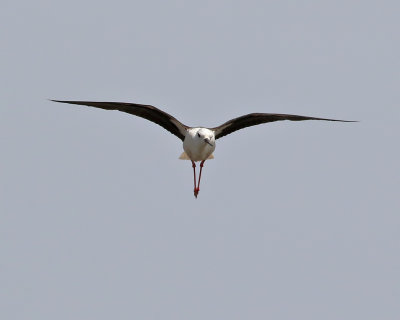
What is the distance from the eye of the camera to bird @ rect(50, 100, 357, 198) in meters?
25.9

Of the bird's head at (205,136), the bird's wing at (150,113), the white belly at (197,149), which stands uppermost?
the bird's wing at (150,113)

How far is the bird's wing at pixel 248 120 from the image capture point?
2700 cm

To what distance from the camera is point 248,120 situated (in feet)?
89.7

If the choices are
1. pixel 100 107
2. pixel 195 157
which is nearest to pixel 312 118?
pixel 195 157

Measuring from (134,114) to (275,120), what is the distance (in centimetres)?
404

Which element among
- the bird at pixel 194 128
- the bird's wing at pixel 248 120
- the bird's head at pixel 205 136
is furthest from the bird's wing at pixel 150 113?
the bird's wing at pixel 248 120

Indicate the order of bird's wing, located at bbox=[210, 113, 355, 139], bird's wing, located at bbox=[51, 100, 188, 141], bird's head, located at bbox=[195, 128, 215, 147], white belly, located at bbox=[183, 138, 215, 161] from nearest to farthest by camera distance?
bird's wing, located at bbox=[51, 100, 188, 141], bird's head, located at bbox=[195, 128, 215, 147], white belly, located at bbox=[183, 138, 215, 161], bird's wing, located at bbox=[210, 113, 355, 139]

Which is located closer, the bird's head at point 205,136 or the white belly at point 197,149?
the bird's head at point 205,136

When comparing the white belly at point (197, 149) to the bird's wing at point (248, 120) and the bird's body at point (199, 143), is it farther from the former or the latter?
the bird's wing at point (248, 120)

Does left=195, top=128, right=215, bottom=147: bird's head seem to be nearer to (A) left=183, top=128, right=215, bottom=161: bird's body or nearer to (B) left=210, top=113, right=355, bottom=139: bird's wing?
(A) left=183, top=128, right=215, bottom=161: bird's body

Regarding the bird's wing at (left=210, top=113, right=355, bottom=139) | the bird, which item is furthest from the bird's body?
the bird's wing at (left=210, top=113, right=355, bottom=139)

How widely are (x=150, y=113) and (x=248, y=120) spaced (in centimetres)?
281

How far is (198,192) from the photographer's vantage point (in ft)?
92.5

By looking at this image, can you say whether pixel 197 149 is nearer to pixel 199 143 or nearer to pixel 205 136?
pixel 199 143
